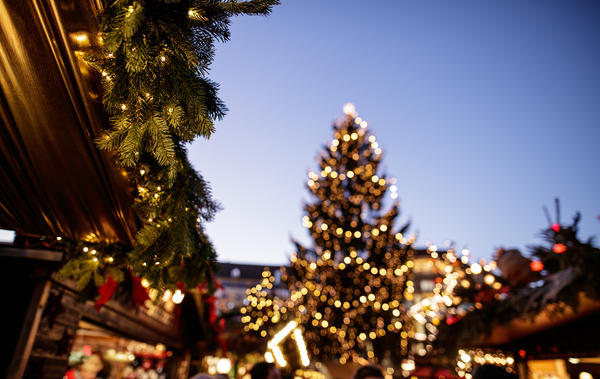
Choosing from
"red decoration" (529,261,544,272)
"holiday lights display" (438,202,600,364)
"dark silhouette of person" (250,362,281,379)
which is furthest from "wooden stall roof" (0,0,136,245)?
"red decoration" (529,261,544,272)

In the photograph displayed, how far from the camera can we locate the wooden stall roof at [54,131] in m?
1.53

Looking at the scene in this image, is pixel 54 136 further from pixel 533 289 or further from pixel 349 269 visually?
pixel 349 269

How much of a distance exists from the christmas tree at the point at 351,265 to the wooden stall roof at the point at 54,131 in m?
16.4

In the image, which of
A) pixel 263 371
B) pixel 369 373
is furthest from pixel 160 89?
pixel 263 371

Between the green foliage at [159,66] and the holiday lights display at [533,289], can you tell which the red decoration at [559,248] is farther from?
the green foliage at [159,66]

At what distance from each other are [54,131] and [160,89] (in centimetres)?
71

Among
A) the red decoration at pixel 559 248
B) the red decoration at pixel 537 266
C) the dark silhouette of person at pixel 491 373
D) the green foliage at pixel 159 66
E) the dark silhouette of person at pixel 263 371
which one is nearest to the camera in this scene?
the green foliage at pixel 159 66

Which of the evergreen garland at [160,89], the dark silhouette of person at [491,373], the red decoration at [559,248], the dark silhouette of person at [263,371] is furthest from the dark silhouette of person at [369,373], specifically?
the red decoration at [559,248]

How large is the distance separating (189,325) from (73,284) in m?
8.15

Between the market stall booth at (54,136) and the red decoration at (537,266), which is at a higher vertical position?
the red decoration at (537,266)

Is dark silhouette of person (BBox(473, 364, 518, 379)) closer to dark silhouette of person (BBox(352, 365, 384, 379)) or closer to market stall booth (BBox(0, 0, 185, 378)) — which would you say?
dark silhouette of person (BBox(352, 365, 384, 379))

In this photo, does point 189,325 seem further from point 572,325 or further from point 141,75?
point 141,75

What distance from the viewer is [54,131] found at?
73.9 inches

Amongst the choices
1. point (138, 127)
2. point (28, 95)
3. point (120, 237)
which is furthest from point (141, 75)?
point (120, 237)
